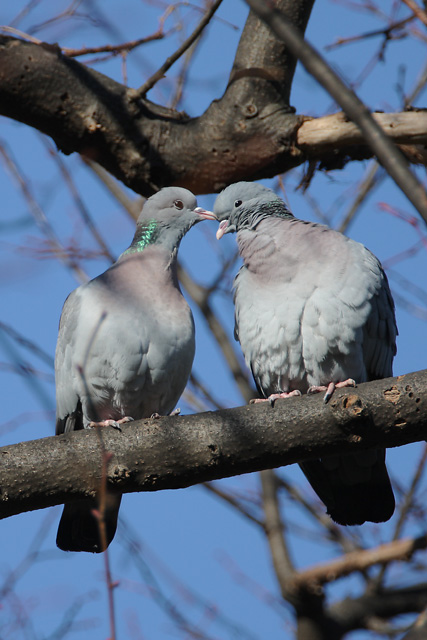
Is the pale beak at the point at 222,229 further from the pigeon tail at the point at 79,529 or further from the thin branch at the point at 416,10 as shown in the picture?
the thin branch at the point at 416,10

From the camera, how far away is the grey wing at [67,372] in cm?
441

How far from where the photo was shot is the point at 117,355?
13.7 feet

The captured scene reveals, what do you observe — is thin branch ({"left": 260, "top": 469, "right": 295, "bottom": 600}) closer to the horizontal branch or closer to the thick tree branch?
the horizontal branch

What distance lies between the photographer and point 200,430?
339 centimetres

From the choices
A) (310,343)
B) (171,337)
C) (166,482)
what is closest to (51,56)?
(171,337)

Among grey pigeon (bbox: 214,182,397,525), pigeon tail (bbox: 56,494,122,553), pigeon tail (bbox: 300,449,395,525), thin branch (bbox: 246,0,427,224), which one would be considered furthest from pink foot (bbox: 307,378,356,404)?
thin branch (bbox: 246,0,427,224)

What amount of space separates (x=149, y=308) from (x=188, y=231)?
91 centimetres

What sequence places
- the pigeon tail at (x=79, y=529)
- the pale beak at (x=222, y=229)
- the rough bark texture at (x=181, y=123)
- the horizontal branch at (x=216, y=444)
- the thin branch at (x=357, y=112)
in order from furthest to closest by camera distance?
the pale beak at (x=222, y=229) → the rough bark texture at (x=181, y=123) → the pigeon tail at (x=79, y=529) → the horizontal branch at (x=216, y=444) → the thin branch at (x=357, y=112)

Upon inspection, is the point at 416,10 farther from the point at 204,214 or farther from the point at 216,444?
the point at 204,214

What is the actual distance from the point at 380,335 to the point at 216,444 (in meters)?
1.47

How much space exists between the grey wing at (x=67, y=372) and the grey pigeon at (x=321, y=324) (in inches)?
38.3

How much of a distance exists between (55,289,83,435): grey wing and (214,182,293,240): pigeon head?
44.6 inches

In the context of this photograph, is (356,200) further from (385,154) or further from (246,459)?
(385,154)

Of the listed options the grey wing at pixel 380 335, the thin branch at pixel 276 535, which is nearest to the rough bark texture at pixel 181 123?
the grey wing at pixel 380 335
